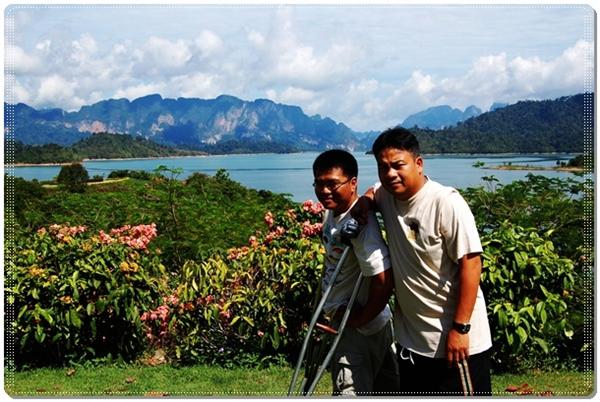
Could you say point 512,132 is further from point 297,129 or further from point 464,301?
point 297,129

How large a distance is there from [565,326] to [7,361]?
384 centimetres

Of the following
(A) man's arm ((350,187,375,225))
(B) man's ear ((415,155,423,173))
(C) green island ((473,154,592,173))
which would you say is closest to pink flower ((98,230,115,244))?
(A) man's arm ((350,187,375,225))

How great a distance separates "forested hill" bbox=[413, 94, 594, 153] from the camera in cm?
798

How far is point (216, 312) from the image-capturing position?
14.7ft

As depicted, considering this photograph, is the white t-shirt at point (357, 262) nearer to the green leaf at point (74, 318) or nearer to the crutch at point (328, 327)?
the crutch at point (328, 327)

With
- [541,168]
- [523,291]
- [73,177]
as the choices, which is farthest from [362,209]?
[73,177]

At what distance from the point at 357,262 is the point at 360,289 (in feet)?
0.38

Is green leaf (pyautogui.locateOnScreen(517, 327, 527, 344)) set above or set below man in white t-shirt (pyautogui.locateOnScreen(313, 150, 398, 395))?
below

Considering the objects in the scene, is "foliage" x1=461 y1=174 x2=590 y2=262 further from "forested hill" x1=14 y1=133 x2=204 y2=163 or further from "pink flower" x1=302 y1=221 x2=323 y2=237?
"forested hill" x1=14 y1=133 x2=204 y2=163

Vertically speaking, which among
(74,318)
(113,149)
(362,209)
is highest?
(113,149)

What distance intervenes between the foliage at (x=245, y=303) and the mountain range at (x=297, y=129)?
0.86m

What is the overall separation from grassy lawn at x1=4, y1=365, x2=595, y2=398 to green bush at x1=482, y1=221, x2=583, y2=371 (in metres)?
0.24

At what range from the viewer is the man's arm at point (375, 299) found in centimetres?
250

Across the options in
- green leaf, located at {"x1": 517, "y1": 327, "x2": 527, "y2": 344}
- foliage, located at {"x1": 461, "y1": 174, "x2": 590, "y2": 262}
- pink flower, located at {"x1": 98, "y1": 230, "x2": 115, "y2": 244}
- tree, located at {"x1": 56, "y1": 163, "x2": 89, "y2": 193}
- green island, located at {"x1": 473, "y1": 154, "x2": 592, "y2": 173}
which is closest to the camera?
green leaf, located at {"x1": 517, "y1": 327, "x2": 527, "y2": 344}
